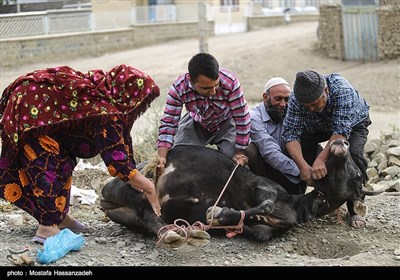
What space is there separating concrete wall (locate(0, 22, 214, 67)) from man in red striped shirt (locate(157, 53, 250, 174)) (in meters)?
16.1

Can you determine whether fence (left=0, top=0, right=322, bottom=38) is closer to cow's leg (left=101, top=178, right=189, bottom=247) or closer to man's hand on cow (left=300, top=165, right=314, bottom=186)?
cow's leg (left=101, top=178, right=189, bottom=247)

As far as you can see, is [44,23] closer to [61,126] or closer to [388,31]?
[388,31]

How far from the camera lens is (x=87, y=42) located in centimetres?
2462

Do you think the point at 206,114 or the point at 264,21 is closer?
the point at 206,114

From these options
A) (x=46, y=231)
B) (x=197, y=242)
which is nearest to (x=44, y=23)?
(x=46, y=231)

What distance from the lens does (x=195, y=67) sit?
4926mm

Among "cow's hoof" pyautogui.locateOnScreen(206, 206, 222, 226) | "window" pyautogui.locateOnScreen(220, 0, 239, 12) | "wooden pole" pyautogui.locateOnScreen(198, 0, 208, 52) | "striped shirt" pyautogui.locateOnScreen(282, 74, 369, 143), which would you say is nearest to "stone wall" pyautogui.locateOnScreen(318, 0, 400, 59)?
"wooden pole" pyautogui.locateOnScreen(198, 0, 208, 52)

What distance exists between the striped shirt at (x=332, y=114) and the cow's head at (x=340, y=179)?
234 millimetres

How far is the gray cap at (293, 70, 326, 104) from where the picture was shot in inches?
198

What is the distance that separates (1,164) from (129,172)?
100 cm

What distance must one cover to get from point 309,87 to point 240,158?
793mm

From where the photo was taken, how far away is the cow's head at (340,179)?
4951mm

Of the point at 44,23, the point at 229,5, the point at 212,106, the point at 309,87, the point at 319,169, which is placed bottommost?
the point at 319,169

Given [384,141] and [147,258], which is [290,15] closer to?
[384,141]
